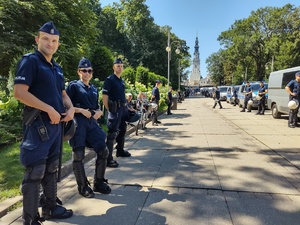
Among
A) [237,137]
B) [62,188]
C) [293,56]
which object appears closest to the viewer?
[62,188]

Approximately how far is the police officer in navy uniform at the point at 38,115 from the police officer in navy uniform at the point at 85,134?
723 millimetres

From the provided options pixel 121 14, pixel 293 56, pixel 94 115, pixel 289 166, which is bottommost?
pixel 289 166

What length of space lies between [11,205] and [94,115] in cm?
151

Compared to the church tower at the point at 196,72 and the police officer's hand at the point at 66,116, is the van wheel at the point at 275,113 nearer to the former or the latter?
the police officer's hand at the point at 66,116

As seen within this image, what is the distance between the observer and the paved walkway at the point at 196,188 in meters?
2.99

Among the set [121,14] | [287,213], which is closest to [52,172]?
[287,213]

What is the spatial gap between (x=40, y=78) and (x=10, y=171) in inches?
99.4

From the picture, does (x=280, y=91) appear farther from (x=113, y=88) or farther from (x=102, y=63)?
(x=113, y=88)

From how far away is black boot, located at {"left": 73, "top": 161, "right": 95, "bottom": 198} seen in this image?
348cm

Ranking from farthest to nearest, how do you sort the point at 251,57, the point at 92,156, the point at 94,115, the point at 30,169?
1. the point at 251,57
2. the point at 92,156
3. the point at 94,115
4. the point at 30,169

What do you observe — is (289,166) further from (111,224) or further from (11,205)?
(11,205)

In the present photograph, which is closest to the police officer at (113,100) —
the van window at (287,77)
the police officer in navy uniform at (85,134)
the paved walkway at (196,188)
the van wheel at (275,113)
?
the paved walkway at (196,188)

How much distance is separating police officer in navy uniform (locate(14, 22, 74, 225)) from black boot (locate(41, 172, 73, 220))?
7.1 inches

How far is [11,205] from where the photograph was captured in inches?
127
